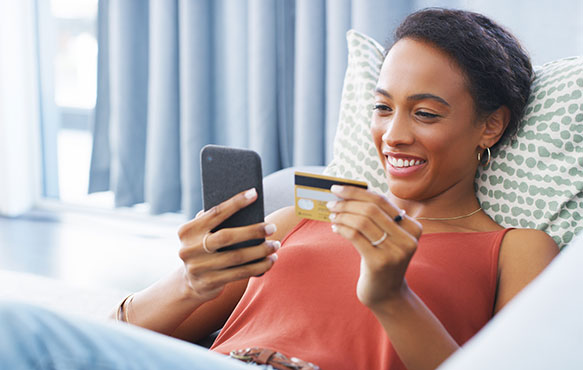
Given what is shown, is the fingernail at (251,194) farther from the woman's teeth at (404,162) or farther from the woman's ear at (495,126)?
the woman's ear at (495,126)

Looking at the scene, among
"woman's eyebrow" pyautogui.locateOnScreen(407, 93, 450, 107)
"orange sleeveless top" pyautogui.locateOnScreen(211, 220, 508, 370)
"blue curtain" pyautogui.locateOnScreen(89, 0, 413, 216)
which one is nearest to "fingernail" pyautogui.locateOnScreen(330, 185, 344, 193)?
"orange sleeveless top" pyautogui.locateOnScreen(211, 220, 508, 370)

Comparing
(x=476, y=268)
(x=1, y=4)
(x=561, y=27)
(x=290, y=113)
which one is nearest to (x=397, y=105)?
(x=476, y=268)

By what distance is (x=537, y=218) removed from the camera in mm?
1271

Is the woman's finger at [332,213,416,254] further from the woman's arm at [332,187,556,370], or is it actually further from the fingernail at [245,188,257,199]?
the fingernail at [245,188,257,199]

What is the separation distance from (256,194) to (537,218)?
621mm

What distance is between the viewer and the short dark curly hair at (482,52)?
3.97ft

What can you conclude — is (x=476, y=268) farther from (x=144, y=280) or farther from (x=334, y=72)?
(x=144, y=280)

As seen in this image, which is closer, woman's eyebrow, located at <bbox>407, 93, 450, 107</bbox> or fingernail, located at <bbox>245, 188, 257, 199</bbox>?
fingernail, located at <bbox>245, 188, 257, 199</bbox>

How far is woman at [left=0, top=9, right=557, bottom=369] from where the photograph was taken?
36.9 inches

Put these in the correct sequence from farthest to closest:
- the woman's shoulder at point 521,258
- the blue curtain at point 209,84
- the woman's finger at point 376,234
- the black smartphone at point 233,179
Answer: the blue curtain at point 209,84 < the woman's shoulder at point 521,258 < the black smartphone at point 233,179 < the woman's finger at point 376,234

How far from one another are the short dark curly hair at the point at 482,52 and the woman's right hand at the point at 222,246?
1.66ft

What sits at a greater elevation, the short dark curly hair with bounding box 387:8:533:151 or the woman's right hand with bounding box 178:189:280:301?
the short dark curly hair with bounding box 387:8:533:151

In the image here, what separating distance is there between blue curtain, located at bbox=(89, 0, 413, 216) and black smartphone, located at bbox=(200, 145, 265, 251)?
1.41 m

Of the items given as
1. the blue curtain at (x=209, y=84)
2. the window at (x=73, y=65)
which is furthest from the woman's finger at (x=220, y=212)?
the window at (x=73, y=65)
